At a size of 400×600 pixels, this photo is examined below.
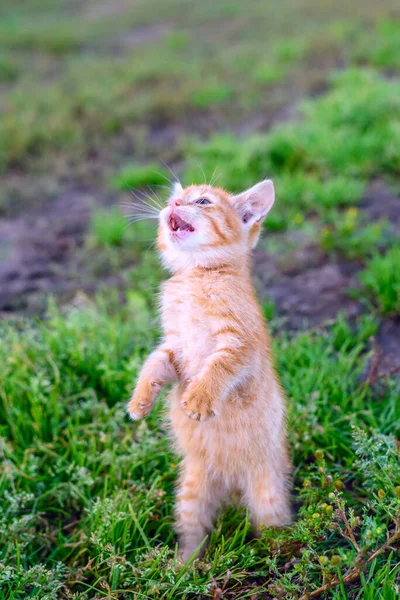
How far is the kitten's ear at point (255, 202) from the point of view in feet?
9.25

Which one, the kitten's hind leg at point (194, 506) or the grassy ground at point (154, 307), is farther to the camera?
the kitten's hind leg at point (194, 506)

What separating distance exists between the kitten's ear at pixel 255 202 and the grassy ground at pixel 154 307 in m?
1.10

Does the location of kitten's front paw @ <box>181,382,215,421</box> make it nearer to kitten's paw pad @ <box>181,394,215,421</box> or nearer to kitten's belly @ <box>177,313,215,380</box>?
kitten's paw pad @ <box>181,394,215,421</box>

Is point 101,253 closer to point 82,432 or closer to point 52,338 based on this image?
point 52,338

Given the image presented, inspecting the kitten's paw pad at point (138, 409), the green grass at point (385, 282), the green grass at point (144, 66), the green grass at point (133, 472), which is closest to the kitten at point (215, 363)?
the kitten's paw pad at point (138, 409)

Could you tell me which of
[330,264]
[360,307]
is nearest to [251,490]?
[360,307]

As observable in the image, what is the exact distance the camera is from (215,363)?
235 centimetres

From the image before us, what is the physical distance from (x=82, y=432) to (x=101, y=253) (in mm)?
2464

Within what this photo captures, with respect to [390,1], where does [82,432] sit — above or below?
below

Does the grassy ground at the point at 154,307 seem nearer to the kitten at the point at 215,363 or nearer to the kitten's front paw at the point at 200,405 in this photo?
the kitten at the point at 215,363

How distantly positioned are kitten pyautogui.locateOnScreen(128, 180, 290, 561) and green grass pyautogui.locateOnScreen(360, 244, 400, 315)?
1.82 m

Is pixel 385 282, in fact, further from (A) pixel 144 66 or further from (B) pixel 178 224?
(A) pixel 144 66

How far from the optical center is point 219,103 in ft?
30.3

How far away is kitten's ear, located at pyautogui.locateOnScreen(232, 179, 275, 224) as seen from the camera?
2818 millimetres
